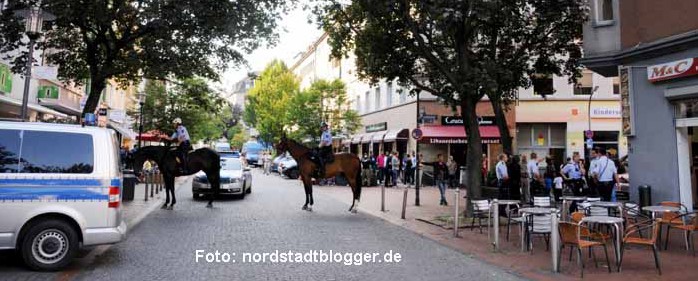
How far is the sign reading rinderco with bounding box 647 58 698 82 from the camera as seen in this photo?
12.4 meters

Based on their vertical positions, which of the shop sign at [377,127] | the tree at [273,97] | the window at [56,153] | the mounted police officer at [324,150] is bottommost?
the window at [56,153]

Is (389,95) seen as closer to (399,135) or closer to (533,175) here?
(399,135)

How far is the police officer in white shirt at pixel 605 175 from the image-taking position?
14.1 meters

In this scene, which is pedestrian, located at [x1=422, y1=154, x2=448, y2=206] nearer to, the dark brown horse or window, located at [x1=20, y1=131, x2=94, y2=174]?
the dark brown horse

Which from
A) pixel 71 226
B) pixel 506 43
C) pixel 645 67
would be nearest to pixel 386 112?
pixel 506 43

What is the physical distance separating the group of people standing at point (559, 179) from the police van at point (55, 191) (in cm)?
1146

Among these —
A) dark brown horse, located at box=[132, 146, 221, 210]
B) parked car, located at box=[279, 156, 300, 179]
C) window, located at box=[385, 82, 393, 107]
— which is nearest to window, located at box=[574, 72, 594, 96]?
window, located at box=[385, 82, 393, 107]

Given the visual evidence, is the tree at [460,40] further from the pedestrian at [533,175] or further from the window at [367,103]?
the window at [367,103]

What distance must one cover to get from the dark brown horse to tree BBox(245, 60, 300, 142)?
43.9 m

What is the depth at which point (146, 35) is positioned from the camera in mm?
15672

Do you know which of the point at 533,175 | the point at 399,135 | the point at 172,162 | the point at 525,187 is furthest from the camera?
the point at 399,135

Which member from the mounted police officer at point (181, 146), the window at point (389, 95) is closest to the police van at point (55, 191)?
the mounted police officer at point (181, 146)

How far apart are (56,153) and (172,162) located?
8.79 meters

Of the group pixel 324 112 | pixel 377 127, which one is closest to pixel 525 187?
pixel 377 127
